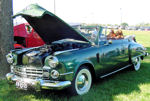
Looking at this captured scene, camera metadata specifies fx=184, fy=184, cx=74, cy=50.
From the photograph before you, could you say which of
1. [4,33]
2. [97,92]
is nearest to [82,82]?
[97,92]

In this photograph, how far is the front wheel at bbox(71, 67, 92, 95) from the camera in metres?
3.67

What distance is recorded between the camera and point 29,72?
3.76 metres

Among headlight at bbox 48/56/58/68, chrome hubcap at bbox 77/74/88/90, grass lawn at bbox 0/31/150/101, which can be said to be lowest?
grass lawn at bbox 0/31/150/101

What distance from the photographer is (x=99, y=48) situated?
4.40 metres

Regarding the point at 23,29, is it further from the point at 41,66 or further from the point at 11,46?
the point at 41,66

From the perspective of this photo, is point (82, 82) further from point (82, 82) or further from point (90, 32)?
point (90, 32)

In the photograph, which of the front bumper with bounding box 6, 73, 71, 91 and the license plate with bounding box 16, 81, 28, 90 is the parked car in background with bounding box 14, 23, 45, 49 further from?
the front bumper with bounding box 6, 73, 71, 91

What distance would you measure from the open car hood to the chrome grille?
1.06m

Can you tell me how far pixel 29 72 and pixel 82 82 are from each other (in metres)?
1.13

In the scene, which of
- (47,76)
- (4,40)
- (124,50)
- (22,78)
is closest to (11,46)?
(4,40)

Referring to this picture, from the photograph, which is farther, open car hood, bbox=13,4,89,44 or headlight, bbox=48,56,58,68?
open car hood, bbox=13,4,89,44

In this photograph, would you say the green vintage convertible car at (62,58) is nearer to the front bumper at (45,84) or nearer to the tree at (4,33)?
the front bumper at (45,84)

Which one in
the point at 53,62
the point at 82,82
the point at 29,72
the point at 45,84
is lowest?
the point at 82,82

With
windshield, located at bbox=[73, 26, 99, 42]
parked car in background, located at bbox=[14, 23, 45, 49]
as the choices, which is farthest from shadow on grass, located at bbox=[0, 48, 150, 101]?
parked car in background, located at bbox=[14, 23, 45, 49]
